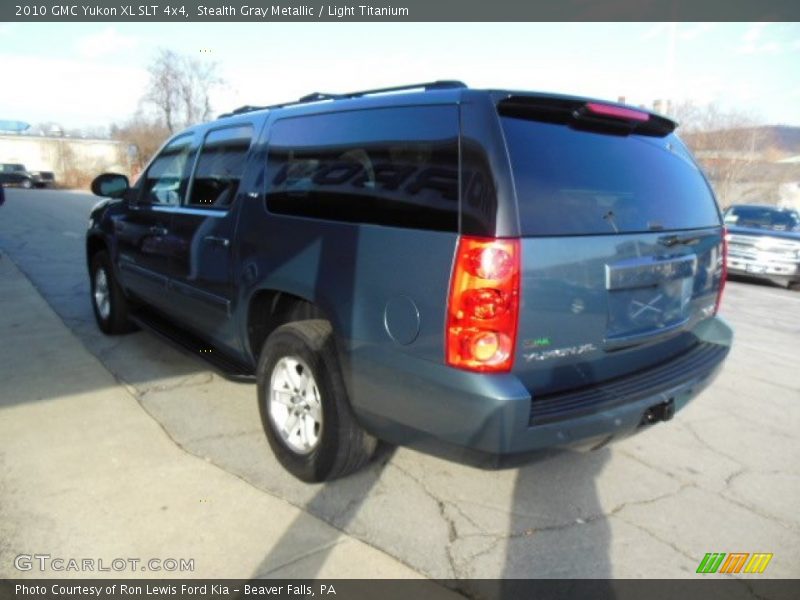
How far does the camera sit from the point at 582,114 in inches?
96.0

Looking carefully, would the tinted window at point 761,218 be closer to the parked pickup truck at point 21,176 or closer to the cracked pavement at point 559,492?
the cracked pavement at point 559,492

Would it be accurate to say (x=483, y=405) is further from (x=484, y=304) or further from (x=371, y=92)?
(x=371, y=92)

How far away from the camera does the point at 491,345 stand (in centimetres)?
211

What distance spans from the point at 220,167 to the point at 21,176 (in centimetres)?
4391

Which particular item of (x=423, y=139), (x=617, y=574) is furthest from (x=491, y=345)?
(x=617, y=574)

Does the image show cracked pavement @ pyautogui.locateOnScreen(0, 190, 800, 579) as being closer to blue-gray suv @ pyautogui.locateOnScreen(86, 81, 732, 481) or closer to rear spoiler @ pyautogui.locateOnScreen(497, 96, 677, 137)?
blue-gray suv @ pyautogui.locateOnScreen(86, 81, 732, 481)

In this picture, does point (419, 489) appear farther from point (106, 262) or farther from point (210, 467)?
point (106, 262)

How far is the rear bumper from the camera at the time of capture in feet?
6.81

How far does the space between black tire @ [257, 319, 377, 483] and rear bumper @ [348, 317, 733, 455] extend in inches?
5.6

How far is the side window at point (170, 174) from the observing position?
4.12 m

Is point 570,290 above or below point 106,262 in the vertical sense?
above

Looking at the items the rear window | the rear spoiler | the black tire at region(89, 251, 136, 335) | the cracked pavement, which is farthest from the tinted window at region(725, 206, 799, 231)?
the black tire at region(89, 251, 136, 335)

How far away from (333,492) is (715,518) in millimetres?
1903
